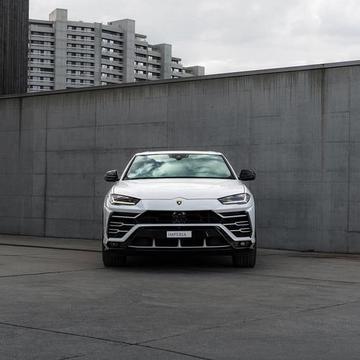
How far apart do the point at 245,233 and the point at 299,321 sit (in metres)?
3.35

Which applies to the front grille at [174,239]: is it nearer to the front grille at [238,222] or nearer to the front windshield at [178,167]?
the front grille at [238,222]

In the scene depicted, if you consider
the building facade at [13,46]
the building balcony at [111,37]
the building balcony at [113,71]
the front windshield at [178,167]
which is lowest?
the front windshield at [178,167]

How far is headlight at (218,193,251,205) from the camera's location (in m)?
9.01

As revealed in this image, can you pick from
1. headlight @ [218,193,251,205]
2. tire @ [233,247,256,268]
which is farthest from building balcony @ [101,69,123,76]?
headlight @ [218,193,251,205]

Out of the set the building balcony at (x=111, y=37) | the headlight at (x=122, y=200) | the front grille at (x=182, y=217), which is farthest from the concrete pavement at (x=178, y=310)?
the building balcony at (x=111, y=37)

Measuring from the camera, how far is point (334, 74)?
12.9 meters

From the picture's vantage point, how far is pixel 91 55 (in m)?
124

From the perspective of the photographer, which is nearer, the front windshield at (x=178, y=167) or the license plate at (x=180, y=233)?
the license plate at (x=180, y=233)

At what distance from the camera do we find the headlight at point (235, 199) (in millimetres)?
9012

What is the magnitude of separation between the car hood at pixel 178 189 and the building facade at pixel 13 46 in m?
12.3

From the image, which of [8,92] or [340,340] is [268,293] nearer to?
[340,340]

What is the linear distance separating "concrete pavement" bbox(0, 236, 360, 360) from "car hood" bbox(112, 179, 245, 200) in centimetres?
110

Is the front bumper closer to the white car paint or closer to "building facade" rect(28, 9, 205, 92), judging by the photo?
the white car paint

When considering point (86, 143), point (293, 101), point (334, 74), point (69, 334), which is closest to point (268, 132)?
point (293, 101)
